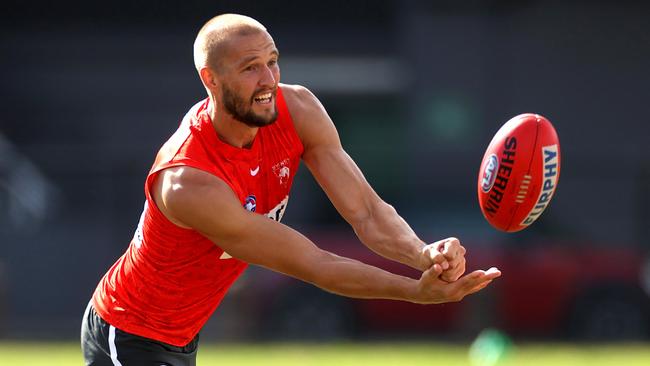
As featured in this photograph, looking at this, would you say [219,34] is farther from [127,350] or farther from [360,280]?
[127,350]

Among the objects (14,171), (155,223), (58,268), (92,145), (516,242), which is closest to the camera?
(155,223)

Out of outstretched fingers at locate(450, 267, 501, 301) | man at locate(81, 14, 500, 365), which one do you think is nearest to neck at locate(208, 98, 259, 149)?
man at locate(81, 14, 500, 365)

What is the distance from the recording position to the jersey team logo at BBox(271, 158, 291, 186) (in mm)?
6324

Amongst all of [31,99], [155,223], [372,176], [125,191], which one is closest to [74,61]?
[31,99]

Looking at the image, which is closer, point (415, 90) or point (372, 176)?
point (372, 176)

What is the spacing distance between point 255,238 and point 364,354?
805cm

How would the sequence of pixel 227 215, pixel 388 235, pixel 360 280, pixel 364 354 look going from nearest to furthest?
pixel 360 280 → pixel 227 215 → pixel 388 235 → pixel 364 354

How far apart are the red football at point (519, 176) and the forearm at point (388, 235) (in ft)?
1.38

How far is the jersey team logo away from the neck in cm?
20

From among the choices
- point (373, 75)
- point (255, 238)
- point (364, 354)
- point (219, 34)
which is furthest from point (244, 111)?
point (373, 75)

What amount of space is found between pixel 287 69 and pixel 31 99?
4.33 m

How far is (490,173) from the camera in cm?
650

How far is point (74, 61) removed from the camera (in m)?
23.1

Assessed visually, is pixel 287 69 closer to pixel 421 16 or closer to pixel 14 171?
pixel 421 16
